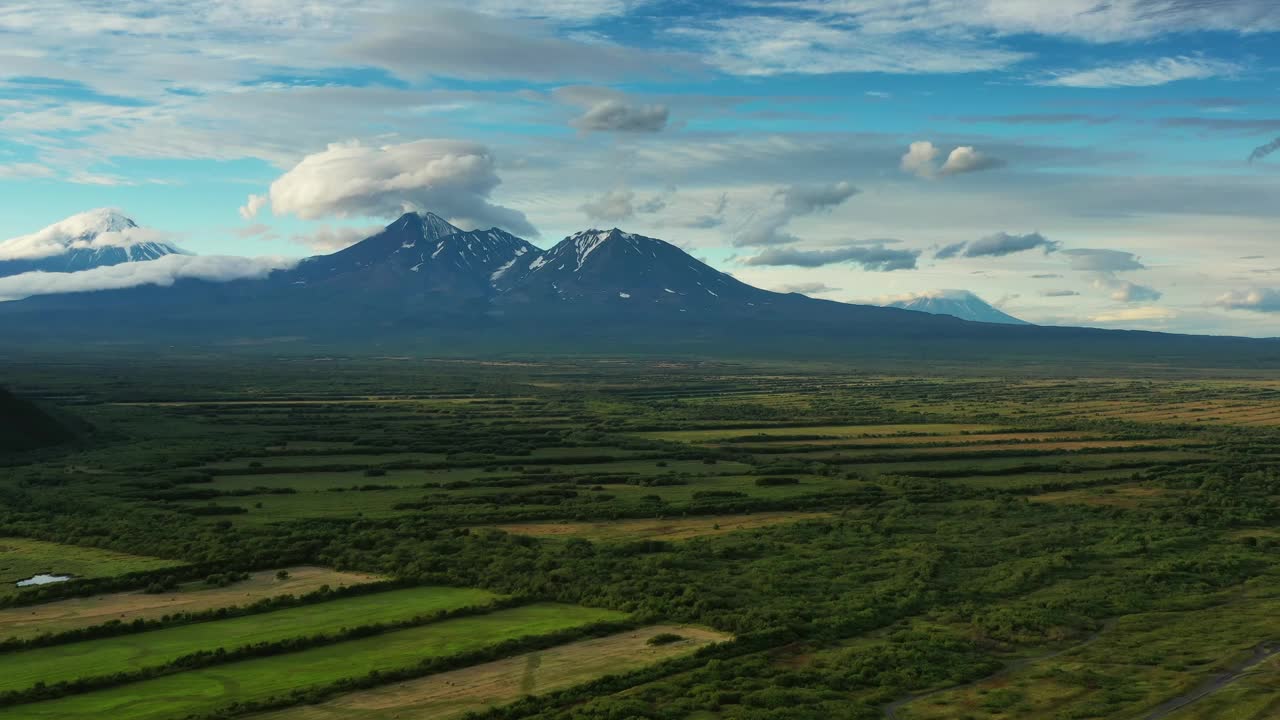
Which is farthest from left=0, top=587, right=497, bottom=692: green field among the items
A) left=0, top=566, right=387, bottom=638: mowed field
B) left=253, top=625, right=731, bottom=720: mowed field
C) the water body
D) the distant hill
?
the distant hill

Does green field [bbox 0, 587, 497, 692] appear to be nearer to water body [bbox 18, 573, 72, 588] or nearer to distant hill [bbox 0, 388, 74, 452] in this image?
water body [bbox 18, 573, 72, 588]

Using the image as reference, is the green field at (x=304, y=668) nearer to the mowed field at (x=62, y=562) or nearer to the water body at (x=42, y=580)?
the mowed field at (x=62, y=562)

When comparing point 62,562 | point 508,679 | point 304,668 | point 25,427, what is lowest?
point 508,679

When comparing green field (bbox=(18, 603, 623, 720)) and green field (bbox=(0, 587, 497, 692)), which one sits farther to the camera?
green field (bbox=(0, 587, 497, 692))

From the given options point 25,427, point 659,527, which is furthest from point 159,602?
point 25,427

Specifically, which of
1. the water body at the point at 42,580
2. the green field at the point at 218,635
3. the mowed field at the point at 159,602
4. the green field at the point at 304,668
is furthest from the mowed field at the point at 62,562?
the green field at the point at 304,668

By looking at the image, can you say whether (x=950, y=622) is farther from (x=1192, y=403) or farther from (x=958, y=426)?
(x=1192, y=403)

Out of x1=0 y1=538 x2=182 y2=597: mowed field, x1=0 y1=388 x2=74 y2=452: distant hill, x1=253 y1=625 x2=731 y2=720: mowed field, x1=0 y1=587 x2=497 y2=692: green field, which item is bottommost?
x1=253 y1=625 x2=731 y2=720: mowed field

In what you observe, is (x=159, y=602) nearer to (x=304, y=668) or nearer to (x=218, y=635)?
(x=218, y=635)
